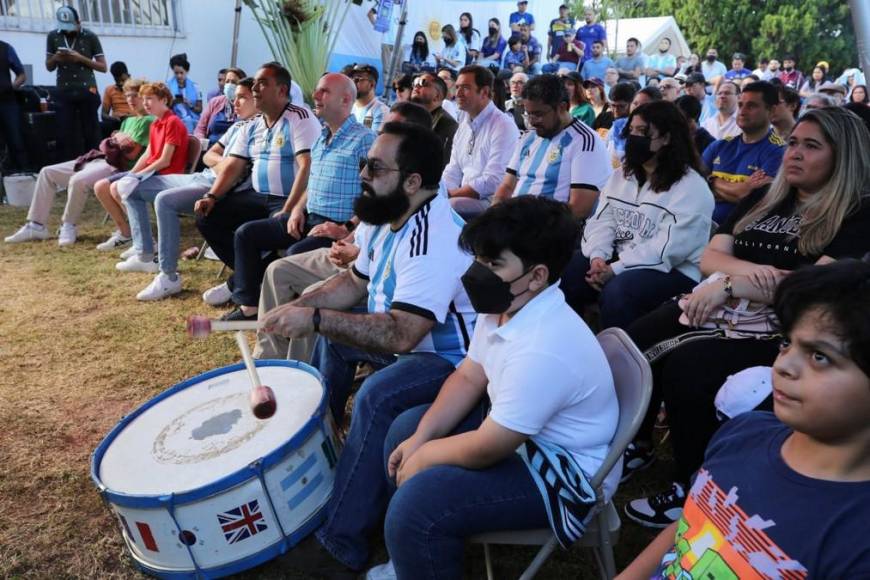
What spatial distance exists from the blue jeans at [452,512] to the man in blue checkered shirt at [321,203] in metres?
2.41

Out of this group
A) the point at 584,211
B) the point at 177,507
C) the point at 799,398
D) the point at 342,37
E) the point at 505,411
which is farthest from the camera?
the point at 342,37

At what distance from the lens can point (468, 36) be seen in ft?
45.0

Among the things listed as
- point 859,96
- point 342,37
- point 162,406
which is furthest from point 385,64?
point 162,406

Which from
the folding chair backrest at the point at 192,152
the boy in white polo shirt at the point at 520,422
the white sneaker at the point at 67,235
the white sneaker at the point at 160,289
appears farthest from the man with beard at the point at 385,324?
the white sneaker at the point at 67,235

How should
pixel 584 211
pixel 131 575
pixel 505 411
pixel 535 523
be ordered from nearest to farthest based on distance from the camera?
pixel 505 411, pixel 535 523, pixel 131 575, pixel 584 211

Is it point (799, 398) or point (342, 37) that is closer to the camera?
point (799, 398)

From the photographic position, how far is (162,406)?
2.37 metres

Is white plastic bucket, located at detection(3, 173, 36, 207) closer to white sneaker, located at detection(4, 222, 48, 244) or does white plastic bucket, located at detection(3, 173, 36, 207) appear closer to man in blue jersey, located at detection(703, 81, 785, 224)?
white sneaker, located at detection(4, 222, 48, 244)

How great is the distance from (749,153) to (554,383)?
3.17 m

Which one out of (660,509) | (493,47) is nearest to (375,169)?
(660,509)

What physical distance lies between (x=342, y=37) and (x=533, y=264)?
1161cm

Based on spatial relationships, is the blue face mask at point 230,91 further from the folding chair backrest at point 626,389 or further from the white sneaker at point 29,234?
the folding chair backrest at point 626,389

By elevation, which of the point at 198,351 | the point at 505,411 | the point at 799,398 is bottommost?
the point at 198,351

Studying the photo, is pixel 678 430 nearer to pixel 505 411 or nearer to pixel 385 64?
pixel 505 411
